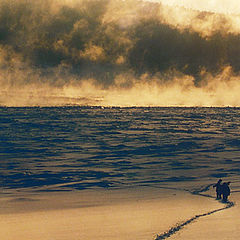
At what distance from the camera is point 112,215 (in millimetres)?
14492

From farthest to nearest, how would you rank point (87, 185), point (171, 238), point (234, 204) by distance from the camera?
point (87, 185) < point (234, 204) < point (171, 238)

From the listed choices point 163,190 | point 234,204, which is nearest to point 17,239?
point 234,204

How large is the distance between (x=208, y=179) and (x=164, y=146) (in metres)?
18.9

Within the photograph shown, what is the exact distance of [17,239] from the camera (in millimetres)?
11719

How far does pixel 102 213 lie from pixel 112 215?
47 centimetres

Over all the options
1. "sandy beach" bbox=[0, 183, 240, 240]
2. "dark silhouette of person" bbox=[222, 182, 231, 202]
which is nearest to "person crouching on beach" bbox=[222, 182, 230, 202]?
"dark silhouette of person" bbox=[222, 182, 231, 202]

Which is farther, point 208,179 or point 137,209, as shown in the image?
point 208,179

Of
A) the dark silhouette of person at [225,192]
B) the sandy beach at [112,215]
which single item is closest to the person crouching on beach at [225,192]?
the dark silhouette of person at [225,192]

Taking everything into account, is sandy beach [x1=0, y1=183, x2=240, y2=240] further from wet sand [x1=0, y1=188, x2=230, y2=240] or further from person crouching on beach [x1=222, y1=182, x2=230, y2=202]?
person crouching on beach [x1=222, y1=182, x2=230, y2=202]

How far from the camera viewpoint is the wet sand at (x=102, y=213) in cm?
1217

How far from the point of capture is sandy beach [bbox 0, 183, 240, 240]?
12070 mm

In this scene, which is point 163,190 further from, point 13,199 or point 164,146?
point 164,146

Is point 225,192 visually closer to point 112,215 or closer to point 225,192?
point 225,192

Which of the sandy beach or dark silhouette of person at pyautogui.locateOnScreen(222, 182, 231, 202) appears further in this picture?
dark silhouette of person at pyautogui.locateOnScreen(222, 182, 231, 202)
